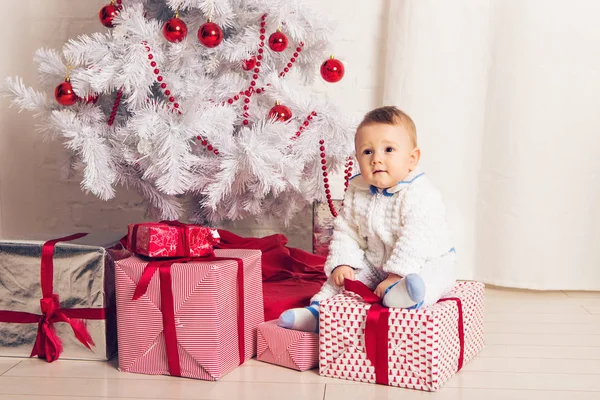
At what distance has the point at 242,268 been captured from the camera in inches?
59.7

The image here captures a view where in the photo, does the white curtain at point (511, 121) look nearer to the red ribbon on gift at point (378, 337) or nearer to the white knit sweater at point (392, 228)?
the white knit sweater at point (392, 228)

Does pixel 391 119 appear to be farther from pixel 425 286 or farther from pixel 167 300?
pixel 167 300

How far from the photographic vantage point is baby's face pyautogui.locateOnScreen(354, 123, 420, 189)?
154cm

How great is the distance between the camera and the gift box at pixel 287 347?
151 cm

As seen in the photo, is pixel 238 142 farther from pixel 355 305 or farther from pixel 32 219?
pixel 32 219

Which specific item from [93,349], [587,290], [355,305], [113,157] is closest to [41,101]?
[113,157]

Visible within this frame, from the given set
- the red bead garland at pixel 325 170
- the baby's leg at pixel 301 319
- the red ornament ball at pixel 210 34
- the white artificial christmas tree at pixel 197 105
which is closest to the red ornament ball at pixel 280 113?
the white artificial christmas tree at pixel 197 105

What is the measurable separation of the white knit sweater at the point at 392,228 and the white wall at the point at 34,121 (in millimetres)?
877

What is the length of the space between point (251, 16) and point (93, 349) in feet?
3.27

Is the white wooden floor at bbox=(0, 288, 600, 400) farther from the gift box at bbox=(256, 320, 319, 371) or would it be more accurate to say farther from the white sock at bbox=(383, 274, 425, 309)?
the white sock at bbox=(383, 274, 425, 309)

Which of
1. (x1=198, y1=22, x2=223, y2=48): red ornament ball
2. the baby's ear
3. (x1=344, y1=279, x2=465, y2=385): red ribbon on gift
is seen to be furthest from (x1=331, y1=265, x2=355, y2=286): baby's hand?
(x1=198, y1=22, x2=223, y2=48): red ornament ball

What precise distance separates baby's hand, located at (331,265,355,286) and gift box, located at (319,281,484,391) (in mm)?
78

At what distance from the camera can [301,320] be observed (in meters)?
1.54

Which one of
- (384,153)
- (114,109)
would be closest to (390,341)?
(384,153)
